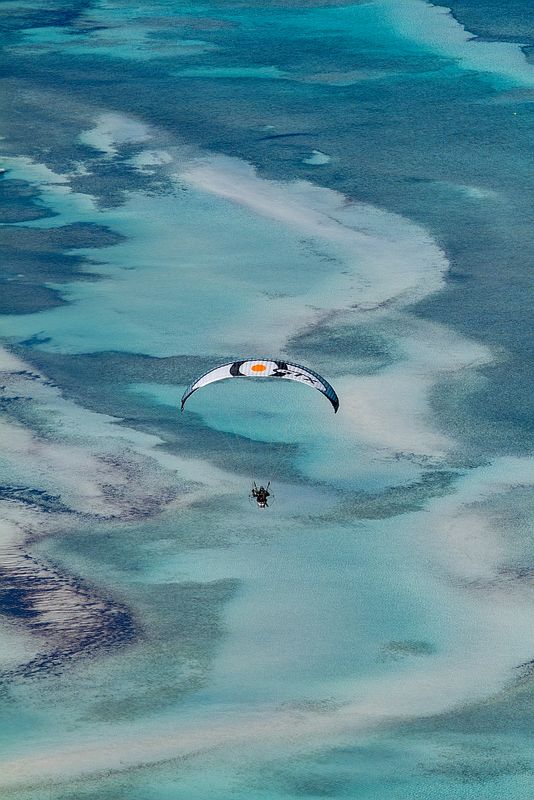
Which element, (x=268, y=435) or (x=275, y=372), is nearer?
(x=275, y=372)

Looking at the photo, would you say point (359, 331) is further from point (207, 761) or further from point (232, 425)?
point (207, 761)

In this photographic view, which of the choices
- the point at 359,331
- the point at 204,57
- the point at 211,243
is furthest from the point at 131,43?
the point at 359,331

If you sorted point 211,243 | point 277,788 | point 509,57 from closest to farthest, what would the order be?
point 277,788 → point 211,243 → point 509,57

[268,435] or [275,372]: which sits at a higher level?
[275,372]

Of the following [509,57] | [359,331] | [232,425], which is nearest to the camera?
[232,425]

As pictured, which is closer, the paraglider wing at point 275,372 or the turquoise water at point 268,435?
the turquoise water at point 268,435

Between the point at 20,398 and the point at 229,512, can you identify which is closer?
the point at 229,512

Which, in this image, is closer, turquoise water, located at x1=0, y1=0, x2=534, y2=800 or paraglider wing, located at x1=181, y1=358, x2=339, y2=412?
turquoise water, located at x1=0, y1=0, x2=534, y2=800

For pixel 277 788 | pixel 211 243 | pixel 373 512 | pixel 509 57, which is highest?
pixel 509 57
